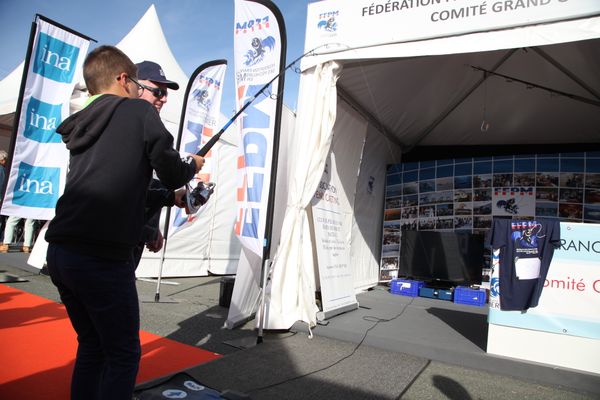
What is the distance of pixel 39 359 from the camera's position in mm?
2359

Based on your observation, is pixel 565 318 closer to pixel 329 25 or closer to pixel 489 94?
pixel 329 25

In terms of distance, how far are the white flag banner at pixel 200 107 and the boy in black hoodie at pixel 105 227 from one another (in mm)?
3406

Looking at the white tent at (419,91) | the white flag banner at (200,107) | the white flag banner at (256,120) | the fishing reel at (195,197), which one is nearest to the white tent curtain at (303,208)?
the white tent at (419,91)

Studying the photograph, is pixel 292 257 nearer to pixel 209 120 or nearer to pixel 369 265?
pixel 209 120

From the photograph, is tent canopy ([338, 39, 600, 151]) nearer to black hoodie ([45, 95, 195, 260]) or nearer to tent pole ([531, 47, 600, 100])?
tent pole ([531, 47, 600, 100])

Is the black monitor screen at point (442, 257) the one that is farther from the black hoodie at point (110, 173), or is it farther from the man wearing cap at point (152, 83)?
the black hoodie at point (110, 173)

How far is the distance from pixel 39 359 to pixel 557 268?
3766 mm

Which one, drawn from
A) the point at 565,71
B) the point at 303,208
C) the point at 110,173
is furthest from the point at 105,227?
the point at 565,71

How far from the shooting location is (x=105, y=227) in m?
1.17

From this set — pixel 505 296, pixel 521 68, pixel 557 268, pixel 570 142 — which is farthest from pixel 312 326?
pixel 570 142

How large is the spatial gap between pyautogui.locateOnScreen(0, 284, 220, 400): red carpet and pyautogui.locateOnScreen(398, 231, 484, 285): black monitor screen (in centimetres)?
496

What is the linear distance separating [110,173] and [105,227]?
0.18 m

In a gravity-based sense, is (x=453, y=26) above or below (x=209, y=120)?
above

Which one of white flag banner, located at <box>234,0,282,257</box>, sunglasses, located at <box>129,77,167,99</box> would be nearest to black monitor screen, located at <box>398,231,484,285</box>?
white flag banner, located at <box>234,0,282,257</box>
